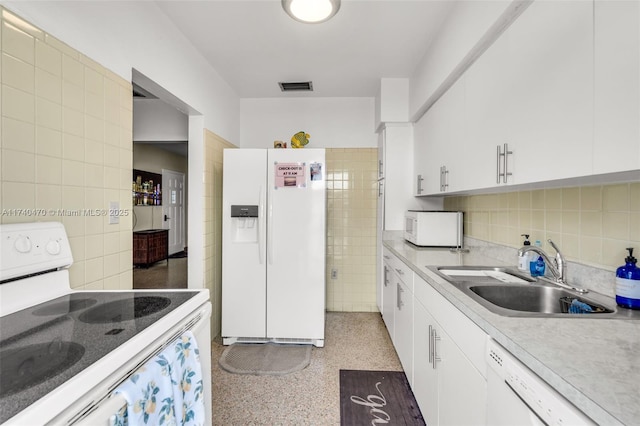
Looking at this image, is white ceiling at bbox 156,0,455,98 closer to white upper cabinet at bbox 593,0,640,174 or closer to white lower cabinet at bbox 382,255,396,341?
white upper cabinet at bbox 593,0,640,174

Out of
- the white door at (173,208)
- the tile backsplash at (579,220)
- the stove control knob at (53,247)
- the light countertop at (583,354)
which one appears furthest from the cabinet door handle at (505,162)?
the white door at (173,208)

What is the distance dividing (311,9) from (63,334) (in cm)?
190

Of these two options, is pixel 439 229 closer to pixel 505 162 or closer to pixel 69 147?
pixel 505 162

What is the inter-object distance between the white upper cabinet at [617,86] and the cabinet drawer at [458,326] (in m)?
0.66

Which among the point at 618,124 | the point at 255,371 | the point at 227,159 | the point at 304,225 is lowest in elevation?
the point at 255,371

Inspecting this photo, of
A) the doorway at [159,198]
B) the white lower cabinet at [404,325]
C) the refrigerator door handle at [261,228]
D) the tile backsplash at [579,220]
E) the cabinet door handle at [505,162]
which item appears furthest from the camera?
the doorway at [159,198]

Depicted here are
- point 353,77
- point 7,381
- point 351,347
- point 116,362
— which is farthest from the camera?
point 353,77

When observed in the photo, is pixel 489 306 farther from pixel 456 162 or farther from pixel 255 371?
pixel 255 371

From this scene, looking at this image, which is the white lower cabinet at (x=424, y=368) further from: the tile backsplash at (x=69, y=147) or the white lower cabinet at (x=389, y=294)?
the tile backsplash at (x=69, y=147)

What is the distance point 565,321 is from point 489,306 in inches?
8.6

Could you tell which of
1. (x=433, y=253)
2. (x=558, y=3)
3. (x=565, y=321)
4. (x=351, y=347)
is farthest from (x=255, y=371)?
(x=558, y=3)

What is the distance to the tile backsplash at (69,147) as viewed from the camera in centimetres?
105

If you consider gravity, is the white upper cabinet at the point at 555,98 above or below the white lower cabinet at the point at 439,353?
above

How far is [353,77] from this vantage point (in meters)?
2.94
